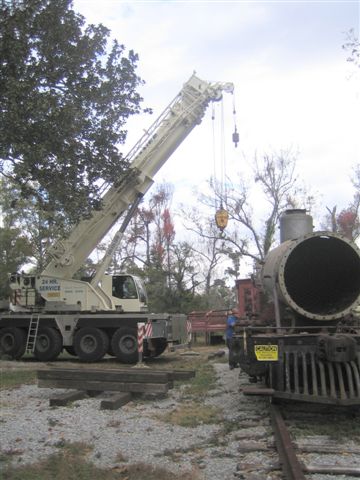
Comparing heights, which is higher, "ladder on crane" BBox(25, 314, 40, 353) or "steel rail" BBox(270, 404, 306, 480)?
"ladder on crane" BBox(25, 314, 40, 353)

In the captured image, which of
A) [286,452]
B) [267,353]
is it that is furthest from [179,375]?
[286,452]

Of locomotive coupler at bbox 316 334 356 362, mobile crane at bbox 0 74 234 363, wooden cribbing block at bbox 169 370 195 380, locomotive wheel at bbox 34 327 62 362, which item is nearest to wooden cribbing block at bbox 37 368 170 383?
wooden cribbing block at bbox 169 370 195 380

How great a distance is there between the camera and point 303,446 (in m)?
5.85

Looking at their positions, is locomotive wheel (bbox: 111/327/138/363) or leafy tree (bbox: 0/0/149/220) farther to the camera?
locomotive wheel (bbox: 111/327/138/363)

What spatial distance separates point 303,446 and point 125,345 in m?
11.2

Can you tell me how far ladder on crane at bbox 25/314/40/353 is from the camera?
17.5 meters

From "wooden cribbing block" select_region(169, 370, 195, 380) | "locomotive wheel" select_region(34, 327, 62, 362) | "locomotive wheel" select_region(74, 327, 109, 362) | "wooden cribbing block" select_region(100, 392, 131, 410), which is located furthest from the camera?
"locomotive wheel" select_region(34, 327, 62, 362)

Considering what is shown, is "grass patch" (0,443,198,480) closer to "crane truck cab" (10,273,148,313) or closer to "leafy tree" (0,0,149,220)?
"leafy tree" (0,0,149,220)

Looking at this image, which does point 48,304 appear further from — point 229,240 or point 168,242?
point 168,242

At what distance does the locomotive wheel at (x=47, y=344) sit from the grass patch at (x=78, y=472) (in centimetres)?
1199

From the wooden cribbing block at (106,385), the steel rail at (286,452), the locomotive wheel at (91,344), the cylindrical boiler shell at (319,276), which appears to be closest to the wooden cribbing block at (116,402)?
the wooden cribbing block at (106,385)

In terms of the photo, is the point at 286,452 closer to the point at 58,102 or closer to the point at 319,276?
the point at 319,276

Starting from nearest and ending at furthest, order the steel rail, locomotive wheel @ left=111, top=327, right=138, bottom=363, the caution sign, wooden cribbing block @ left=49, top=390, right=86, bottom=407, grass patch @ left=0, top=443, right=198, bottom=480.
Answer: the steel rail
grass patch @ left=0, top=443, right=198, bottom=480
the caution sign
wooden cribbing block @ left=49, top=390, right=86, bottom=407
locomotive wheel @ left=111, top=327, right=138, bottom=363

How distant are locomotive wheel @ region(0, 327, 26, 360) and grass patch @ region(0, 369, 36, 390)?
3.14 metres
